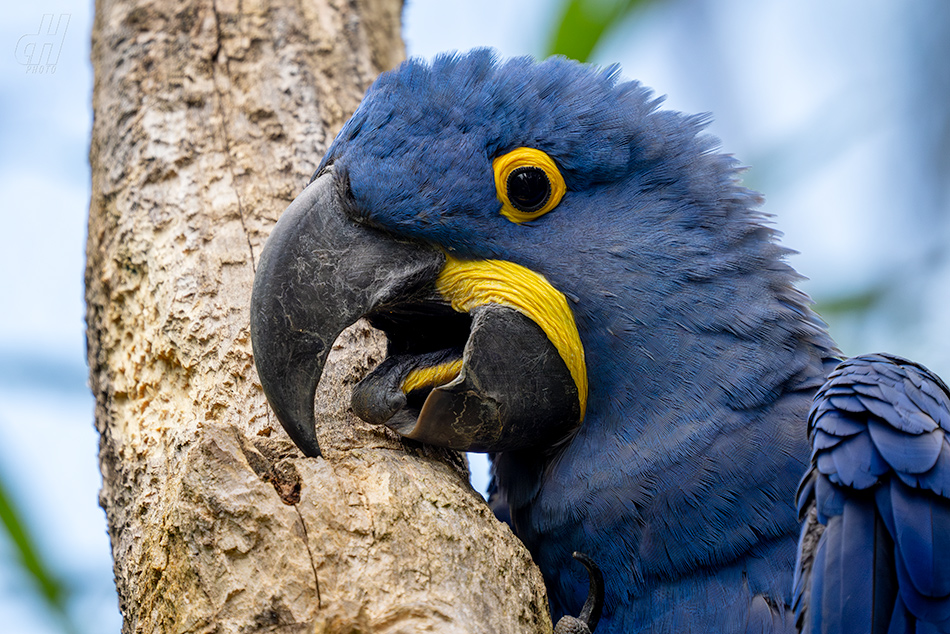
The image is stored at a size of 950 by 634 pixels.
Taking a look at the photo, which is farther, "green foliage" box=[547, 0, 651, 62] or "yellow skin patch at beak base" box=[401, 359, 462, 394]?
"green foliage" box=[547, 0, 651, 62]

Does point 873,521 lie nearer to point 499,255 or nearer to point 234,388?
point 499,255

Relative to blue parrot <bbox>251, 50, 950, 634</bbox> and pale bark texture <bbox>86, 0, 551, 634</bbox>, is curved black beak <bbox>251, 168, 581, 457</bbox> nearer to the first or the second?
blue parrot <bbox>251, 50, 950, 634</bbox>

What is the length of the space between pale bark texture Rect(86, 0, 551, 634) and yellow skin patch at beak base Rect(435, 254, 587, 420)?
1.28 ft

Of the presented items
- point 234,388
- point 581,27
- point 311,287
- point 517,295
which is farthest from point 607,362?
point 581,27

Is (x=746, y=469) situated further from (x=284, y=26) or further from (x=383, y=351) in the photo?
(x=284, y=26)

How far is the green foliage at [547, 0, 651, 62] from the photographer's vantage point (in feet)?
14.6

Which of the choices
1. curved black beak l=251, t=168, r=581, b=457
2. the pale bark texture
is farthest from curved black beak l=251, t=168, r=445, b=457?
the pale bark texture

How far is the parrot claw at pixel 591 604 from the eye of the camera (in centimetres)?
205

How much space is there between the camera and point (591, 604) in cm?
211

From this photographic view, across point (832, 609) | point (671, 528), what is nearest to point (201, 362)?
point (671, 528)

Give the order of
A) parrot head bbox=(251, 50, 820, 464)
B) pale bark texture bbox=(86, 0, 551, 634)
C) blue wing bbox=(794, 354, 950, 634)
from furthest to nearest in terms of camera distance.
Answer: parrot head bbox=(251, 50, 820, 464), blue wing bbox=(794, 354, 950, 634), pale bark texture bbox=(86, 0, 551, 634)

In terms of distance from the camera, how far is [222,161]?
2.62 m

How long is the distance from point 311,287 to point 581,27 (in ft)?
10.4

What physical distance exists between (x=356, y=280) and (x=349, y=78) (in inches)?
54.1
